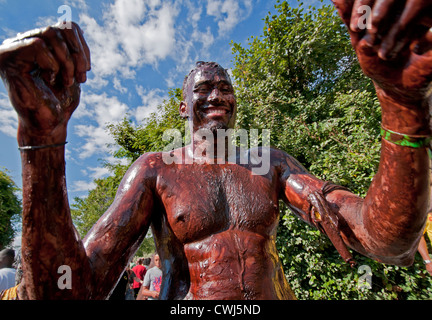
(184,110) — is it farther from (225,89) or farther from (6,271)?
(6,271)

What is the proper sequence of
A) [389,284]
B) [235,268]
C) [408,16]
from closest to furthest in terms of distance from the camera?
1. [408,16]
2. [235,268]
3. [389,284]

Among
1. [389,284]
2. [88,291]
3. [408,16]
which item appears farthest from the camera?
[389,284]

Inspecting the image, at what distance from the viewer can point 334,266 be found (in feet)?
16.3

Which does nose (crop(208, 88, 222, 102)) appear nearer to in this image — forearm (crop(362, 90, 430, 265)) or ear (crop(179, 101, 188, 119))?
ear (crop(179, 101, 188, 119))

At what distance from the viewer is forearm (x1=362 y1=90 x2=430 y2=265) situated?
962 millimetres

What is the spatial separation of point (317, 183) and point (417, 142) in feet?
2.42

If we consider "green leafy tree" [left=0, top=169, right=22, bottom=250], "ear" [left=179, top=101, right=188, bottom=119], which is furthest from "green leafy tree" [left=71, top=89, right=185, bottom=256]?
"green leafy tree" [left=0, top=169, right=22, bottom=250]

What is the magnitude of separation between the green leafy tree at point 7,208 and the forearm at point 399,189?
24963 mm

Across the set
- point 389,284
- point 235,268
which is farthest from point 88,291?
point 389,284

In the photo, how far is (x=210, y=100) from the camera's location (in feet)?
6.28

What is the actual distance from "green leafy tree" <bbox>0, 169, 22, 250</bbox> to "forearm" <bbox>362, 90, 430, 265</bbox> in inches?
983

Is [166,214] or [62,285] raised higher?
[166,214]
